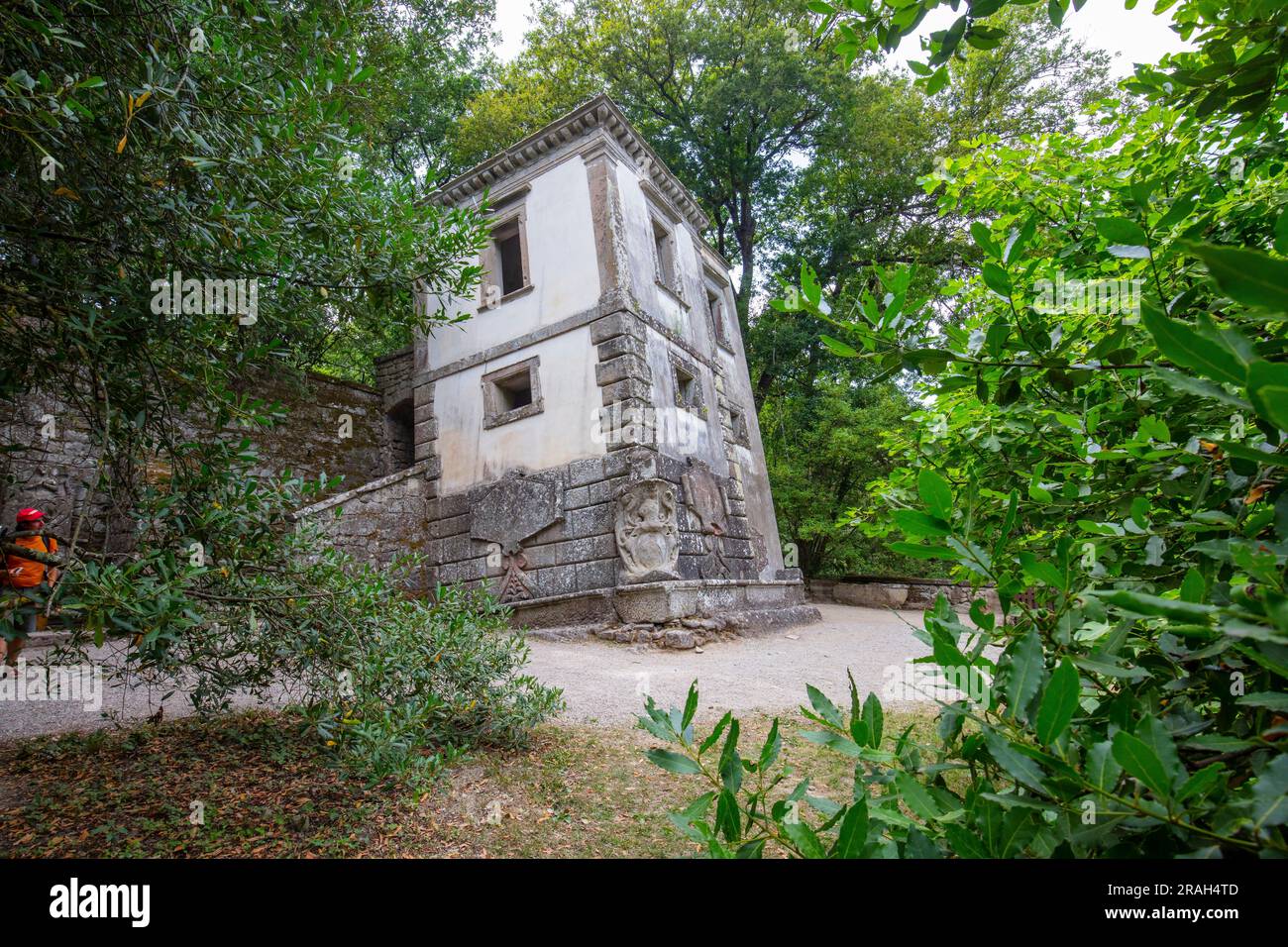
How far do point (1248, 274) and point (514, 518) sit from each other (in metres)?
9.49

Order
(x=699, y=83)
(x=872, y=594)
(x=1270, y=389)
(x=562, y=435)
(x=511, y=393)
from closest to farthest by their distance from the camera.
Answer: (x=1270, y=389), (x=562, y=435), (x=511, y=393), (x=872, y=594), (x=699, y=83)

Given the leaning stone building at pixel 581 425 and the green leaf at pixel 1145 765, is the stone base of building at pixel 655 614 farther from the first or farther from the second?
the green leaf at pixel 1145 765

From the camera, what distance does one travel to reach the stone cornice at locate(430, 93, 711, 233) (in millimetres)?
10219

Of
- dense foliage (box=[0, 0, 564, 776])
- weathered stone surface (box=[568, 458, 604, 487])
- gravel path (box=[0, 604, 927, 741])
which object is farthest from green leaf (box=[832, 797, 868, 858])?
weathered stone surface (box=[568, 458, 604, 487])

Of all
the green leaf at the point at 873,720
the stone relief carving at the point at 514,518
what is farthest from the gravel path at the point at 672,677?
the green leaf at the point at 873,720

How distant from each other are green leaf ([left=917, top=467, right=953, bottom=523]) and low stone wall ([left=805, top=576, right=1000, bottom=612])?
1295cm

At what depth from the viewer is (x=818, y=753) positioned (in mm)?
3822

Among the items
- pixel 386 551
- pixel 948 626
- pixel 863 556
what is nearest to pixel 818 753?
pixel 948 626

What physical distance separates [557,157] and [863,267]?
350 inches

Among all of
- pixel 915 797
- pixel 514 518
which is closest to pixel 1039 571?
pixel 915 797

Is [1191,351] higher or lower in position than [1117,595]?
higher

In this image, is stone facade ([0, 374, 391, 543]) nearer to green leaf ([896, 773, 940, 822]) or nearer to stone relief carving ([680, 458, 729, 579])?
stone relief carving ([680, 458, 729, 579])

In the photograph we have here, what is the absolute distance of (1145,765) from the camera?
545mm

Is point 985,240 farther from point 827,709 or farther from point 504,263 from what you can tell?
point 504,263
